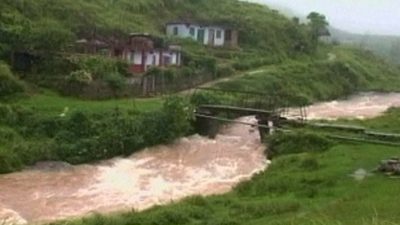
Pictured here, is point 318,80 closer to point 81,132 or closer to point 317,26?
point 317,26

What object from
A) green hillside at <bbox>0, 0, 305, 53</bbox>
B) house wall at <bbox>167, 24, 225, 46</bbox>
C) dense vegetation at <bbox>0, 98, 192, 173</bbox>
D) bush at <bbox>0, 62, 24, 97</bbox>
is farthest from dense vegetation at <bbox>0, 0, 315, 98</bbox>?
dense vegetation at <bbox>0, 98, 192, 173</bbox>

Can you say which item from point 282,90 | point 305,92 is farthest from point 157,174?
point 305,92

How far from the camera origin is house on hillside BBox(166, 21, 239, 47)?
215 ft

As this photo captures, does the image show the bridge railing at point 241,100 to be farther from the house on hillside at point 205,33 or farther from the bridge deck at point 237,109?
the house on hillside at point 205,33

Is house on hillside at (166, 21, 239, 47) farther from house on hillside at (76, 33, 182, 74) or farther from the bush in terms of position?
the bush

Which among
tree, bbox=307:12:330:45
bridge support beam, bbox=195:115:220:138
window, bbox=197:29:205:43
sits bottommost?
bridge support beam, bbox=195:115:220:138

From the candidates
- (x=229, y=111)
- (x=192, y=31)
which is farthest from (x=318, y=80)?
(x=229, y=111)

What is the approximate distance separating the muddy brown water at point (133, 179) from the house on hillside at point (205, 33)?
1081 inches

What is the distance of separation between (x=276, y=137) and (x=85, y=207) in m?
12.9

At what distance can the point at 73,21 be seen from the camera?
55719 millimetres

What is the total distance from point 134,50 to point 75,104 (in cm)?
1315

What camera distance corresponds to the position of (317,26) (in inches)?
3248

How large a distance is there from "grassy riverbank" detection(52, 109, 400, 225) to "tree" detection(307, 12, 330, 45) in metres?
52.3

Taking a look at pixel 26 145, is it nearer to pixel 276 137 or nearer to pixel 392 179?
pixel 276 137
